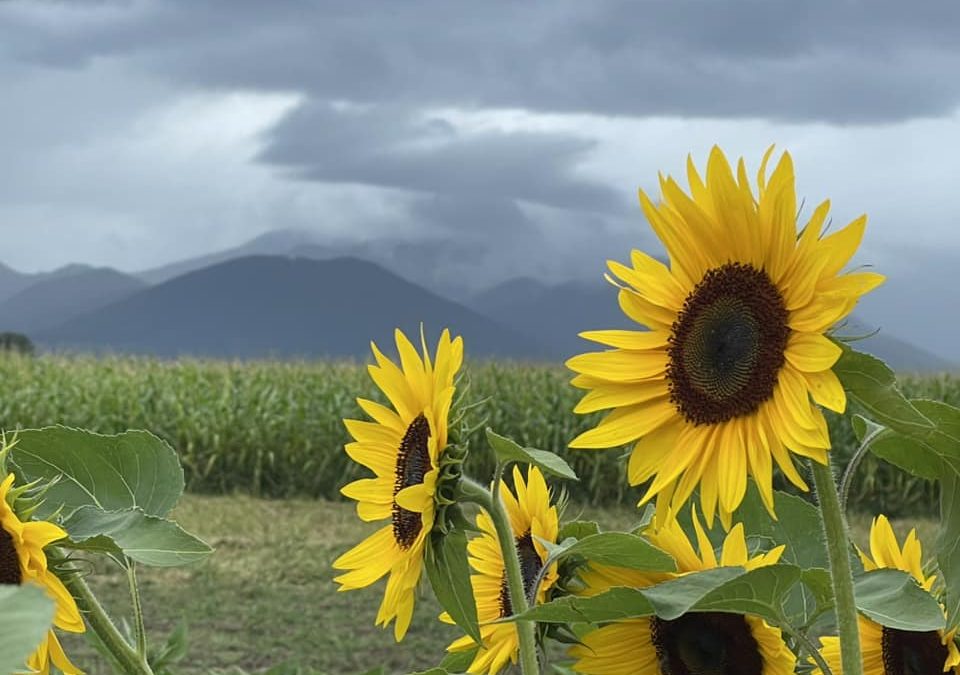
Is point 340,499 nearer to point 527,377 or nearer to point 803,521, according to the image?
point 527,377

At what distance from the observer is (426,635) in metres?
A: 4.48

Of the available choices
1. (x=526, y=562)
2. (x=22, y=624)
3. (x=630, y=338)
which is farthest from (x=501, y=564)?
(x=22, y=624)

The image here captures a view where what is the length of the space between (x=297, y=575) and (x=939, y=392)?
4518mm

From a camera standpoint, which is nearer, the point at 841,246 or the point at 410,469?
the point at 841,246

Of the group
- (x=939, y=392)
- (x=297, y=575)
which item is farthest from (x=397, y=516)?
(x=939, y=392)

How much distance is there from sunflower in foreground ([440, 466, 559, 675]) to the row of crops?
552 cm

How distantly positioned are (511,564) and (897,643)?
0.31m

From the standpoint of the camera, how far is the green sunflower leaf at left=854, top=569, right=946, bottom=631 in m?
0.67

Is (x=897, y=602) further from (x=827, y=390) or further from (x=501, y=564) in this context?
(x=501, y=564)

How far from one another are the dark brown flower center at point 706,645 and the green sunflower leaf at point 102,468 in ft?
1.11

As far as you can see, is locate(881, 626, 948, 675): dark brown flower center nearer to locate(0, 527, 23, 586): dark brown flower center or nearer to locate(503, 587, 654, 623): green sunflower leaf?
locate(503, 587, 654, 623): green sunflower leaf

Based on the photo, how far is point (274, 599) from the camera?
15.8ft

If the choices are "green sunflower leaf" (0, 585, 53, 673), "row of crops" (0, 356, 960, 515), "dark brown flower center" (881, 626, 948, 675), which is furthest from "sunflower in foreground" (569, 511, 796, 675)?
"row of crops" (0, 356, 960, 515)

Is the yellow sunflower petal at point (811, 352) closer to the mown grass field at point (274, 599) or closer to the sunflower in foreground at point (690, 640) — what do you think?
the sunflower in foreground at point (690, 640)
